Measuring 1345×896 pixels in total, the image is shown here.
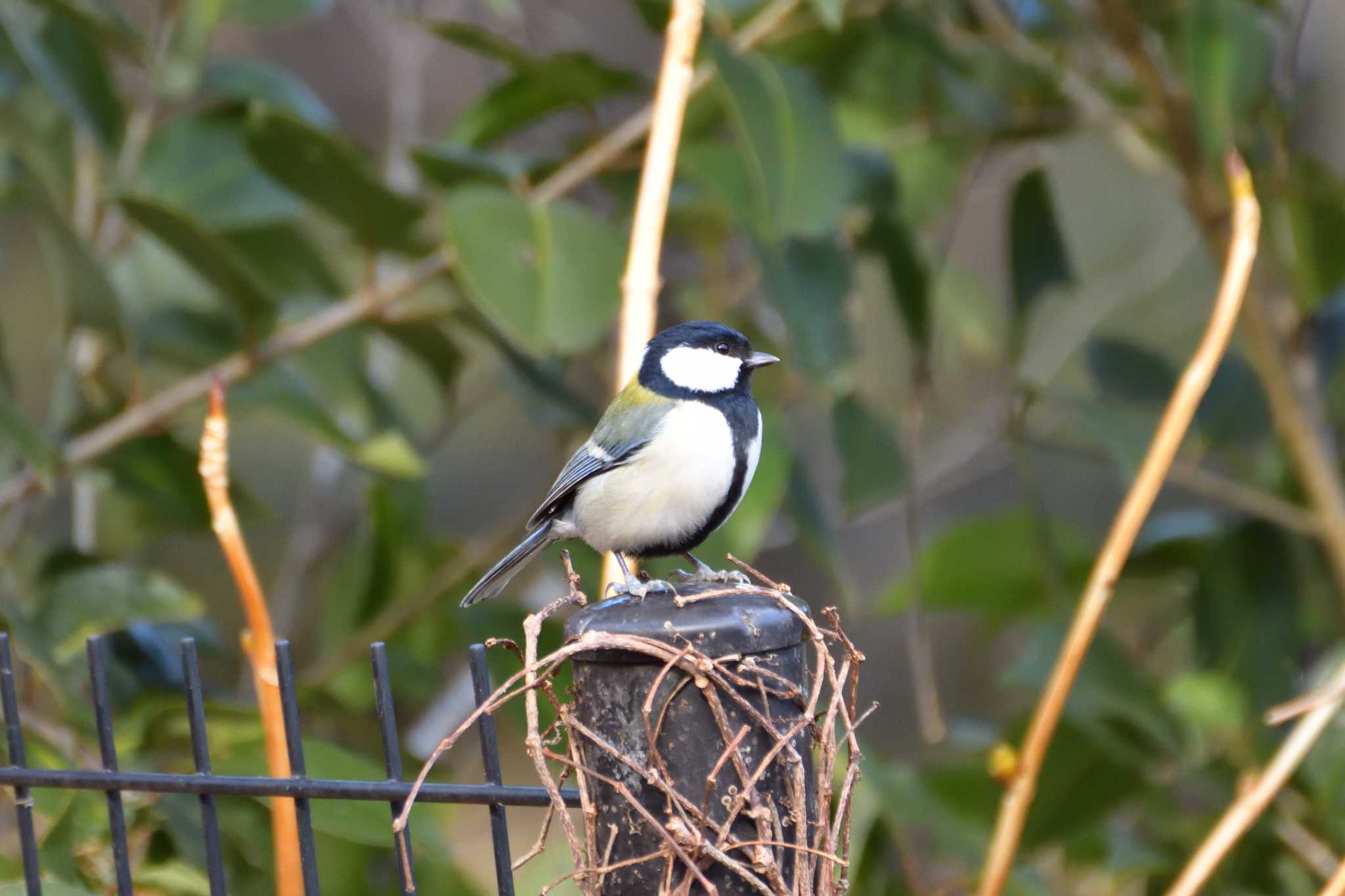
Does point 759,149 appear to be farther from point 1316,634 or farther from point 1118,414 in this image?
point 1316,634

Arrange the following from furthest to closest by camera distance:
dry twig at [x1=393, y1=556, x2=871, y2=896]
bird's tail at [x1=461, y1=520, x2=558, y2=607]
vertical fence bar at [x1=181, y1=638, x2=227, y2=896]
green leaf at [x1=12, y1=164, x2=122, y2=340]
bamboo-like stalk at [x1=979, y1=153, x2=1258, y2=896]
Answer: green leaf at [x1=12, y1=164, x2=122, y2=340]
bird's tail at [x1=461, y1=520, x2=558, y2=607]
bamboo-like stalk at [x1=979, y1=153, x2=1258, y2=896]
vertical fence bar at [x1=181, y1=638, x2=227, y2=896]
dry twig at [x1=393, y1=556, x2=871, y2=896]

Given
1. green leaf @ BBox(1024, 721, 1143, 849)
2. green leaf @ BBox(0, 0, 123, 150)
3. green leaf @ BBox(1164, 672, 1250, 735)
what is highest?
green leaf @ BBox(0, 0, 123, 150)

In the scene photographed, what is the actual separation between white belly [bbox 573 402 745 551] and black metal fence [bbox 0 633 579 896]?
487 millimetres

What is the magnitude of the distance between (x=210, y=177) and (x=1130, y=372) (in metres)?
1.74

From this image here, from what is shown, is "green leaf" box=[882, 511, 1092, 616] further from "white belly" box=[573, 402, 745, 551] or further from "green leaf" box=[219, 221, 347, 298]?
"green leaf" box=[219, 221, 347, 298]

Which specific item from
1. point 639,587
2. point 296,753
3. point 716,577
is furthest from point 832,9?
point 296,753

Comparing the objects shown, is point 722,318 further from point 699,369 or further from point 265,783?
point 265,783

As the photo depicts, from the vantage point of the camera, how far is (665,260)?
347 centimetres

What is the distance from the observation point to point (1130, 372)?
266cm

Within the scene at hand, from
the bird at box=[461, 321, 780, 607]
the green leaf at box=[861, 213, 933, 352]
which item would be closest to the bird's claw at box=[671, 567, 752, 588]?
the bird at box=[461, 321, 780, 607]

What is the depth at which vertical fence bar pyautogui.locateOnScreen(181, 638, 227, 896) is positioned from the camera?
117cm

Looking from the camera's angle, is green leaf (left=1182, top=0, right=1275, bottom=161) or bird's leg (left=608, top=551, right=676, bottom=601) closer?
bird's leg (left=608, top=551, right=676, bottom=601)

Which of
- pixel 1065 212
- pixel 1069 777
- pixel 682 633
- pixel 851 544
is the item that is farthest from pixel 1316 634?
pixel 851 544

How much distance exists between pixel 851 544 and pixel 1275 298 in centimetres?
269
